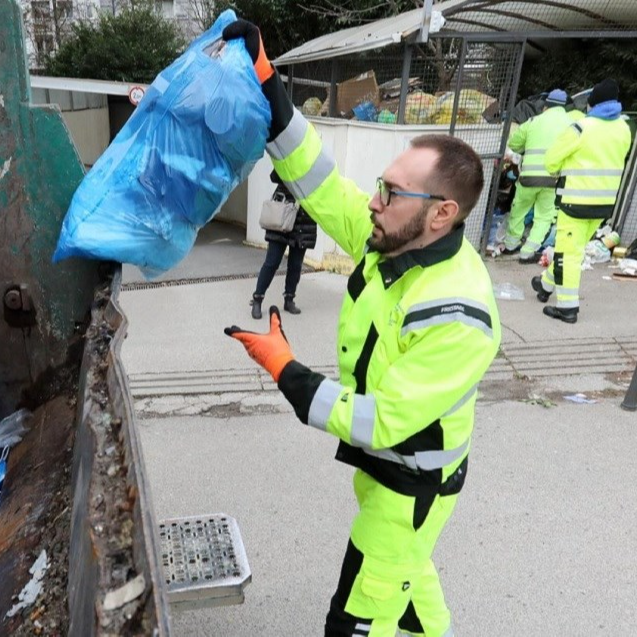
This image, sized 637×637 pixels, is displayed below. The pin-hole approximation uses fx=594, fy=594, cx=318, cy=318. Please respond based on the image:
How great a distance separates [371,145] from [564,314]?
2.54 m

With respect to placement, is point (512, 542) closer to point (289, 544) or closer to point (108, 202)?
point (289, 544)

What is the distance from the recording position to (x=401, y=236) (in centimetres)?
166

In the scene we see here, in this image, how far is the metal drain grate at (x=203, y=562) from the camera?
195 centimetres

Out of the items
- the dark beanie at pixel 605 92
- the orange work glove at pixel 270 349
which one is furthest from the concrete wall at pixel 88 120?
the orange work glove at pixel 270 349

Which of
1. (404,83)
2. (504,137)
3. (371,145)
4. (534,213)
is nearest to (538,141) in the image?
(504,137)

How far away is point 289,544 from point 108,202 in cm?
181

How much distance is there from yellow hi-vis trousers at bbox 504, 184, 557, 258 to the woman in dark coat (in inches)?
130

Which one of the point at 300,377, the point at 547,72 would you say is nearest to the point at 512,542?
the point at 300,377

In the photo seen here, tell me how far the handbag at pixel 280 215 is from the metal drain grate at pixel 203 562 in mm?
2885

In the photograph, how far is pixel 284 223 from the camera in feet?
15.6

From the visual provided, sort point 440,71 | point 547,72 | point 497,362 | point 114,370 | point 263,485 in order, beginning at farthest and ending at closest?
point 547,72 → point 440,71 → point 497,362 → point 263,485 → point 114,370

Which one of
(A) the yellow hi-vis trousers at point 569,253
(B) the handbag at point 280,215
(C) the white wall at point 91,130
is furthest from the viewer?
(C) the white wall at point 91,130

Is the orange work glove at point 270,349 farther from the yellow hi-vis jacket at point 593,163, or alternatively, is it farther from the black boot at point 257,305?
the yellow hi-vis jacket at point 593,163

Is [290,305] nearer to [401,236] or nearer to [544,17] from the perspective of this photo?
[401,236]
